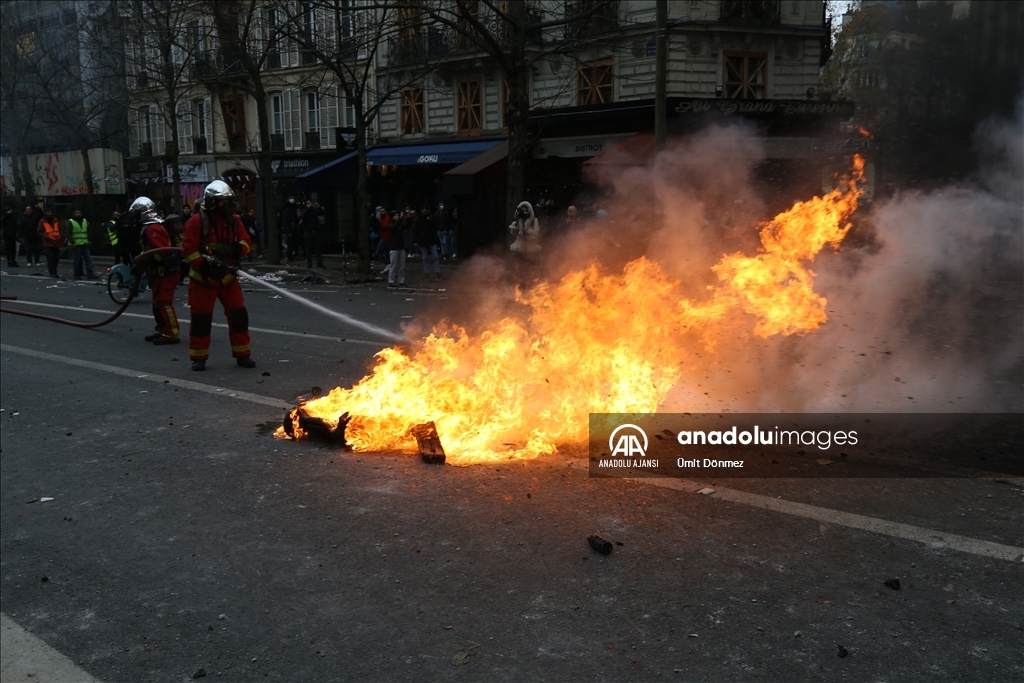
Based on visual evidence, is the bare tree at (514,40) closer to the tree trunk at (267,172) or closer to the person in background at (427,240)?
the person in background at (427,240)

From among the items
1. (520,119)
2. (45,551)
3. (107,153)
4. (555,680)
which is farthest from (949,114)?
(107,153)

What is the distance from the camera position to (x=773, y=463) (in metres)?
5.21

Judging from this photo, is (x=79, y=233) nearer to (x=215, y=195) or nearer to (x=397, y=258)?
(x=397, y=258)

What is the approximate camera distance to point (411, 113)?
98.0 ft

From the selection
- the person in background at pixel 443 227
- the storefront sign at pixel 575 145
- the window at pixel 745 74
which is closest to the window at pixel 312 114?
the person in background at pixel 443 227

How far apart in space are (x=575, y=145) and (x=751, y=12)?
250 inches

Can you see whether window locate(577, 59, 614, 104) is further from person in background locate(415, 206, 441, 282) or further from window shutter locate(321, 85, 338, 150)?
window shutter locate(321, 85, 338, 150)

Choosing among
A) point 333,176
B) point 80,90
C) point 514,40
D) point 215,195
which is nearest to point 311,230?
point 333,176

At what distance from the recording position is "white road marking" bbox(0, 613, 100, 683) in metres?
3.36

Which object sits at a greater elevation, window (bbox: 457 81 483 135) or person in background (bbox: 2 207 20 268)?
window (bbox: 457 81 483 135)

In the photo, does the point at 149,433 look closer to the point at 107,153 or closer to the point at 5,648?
the point at 5,648

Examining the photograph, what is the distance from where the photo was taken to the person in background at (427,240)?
62.7ft

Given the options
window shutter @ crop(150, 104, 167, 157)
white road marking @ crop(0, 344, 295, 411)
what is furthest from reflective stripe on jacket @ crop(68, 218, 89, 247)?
window shutter @ crop(150, 104, 167, 157)

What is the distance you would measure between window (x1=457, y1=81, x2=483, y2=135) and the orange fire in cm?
2237
